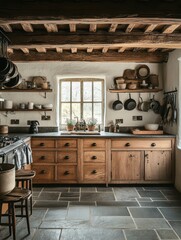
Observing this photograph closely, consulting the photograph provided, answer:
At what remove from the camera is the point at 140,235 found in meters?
2.86

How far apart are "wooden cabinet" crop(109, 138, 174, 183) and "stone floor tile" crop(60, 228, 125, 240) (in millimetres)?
1699

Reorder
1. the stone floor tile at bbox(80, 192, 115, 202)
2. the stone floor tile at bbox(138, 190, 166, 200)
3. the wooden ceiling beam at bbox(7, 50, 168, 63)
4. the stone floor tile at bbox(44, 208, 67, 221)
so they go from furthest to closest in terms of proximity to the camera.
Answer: the wooden ceiling beam at bbox(7, 50, 168, 63)
the stone floor tile at bbox(138, 190, 166, 200)
the stone floor tile at bbox(80, 192, 115, 202)
the stone floor tile at bbox(44, 208, 67, 221)

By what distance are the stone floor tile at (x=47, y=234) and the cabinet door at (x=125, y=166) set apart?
1.88 m

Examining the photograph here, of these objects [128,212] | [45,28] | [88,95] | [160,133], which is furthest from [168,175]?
Result: [45,28]

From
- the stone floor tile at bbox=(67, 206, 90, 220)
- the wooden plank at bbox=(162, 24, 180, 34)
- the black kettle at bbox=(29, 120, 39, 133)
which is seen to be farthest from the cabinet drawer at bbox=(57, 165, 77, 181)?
the wooden plank at bbox=(162, 24, 180, 34)

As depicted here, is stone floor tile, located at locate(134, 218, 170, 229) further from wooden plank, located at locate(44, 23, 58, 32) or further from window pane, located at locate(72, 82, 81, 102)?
window pane, located at locate(72, 82, 81, 102)

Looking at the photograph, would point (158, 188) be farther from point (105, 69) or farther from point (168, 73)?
point (105, 69)

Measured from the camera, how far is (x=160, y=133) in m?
4.88

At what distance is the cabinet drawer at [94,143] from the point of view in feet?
15.1

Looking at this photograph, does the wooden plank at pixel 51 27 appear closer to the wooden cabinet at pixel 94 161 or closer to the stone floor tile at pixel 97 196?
the wooden cabinet at pixel 94 161

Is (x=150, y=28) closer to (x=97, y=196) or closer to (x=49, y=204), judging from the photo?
(x=97, y=196)

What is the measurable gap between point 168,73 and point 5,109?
3.20m

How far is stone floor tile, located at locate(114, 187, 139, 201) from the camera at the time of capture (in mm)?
4102

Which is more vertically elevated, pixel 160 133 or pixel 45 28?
pixel 45 28
